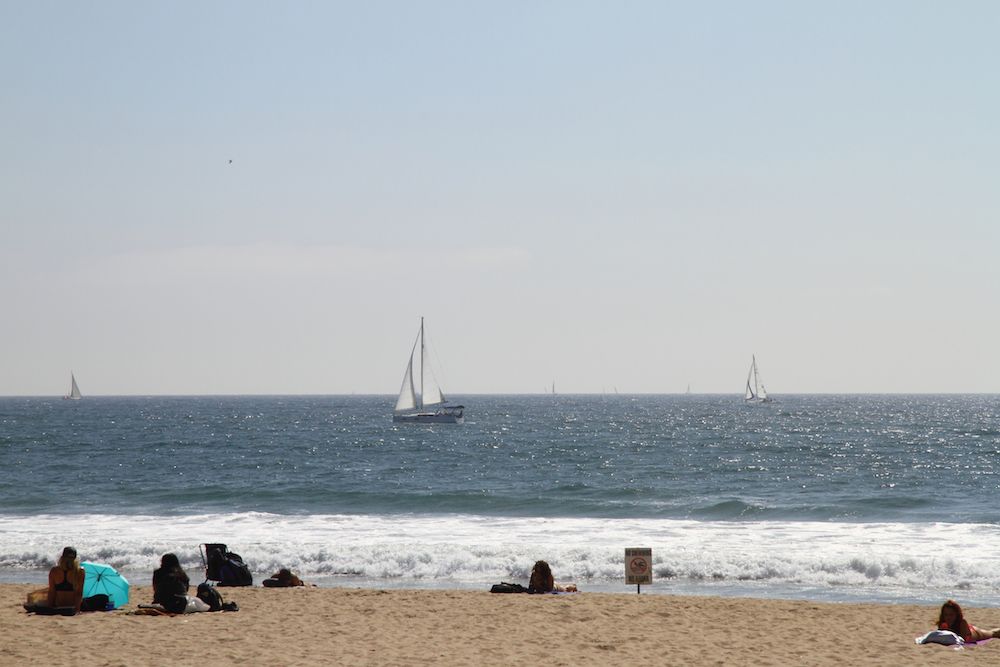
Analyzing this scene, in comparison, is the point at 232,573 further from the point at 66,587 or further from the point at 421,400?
the point at 421,400

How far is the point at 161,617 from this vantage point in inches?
623

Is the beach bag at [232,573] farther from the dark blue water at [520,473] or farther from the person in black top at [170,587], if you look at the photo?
the dark blue water at [520,473]

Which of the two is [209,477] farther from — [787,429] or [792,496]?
[787,429]

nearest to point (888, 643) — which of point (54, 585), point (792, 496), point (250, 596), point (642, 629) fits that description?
point (642, 629)

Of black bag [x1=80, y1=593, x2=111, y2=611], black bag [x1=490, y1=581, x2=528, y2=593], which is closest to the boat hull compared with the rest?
black bag [x1=490, y1=581, x2=528, y2=593]

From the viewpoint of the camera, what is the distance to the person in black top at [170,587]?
1605 centimetres

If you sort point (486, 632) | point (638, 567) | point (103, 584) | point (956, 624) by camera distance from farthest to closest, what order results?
1. point (638, 567)
2. point (103, 584)
3. point (486, 632)
4. point (956, 624)

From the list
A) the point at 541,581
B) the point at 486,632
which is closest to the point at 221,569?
the point at 541,581

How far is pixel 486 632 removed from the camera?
15.3 m

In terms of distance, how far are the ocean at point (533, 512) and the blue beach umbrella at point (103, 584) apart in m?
6.01

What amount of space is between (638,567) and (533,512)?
1780cm

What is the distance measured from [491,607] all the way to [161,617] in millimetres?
5303

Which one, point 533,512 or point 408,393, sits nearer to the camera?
point 533,512

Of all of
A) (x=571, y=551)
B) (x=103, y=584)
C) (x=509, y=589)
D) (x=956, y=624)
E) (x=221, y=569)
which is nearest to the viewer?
(x=956, y=624)
